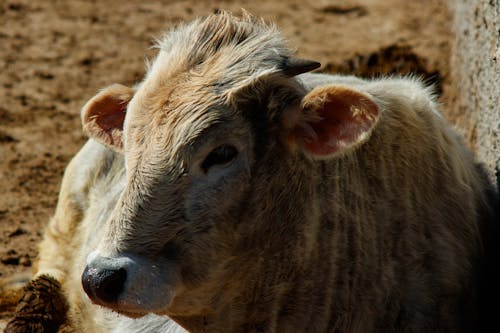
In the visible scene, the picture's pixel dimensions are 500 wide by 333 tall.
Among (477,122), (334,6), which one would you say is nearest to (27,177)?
(477,122)

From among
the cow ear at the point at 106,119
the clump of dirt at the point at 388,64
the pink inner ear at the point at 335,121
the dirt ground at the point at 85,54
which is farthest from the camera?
the clump of dirt at the point at 388,64

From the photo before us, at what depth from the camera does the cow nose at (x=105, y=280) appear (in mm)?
3004

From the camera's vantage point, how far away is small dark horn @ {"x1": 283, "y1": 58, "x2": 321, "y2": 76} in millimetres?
3330

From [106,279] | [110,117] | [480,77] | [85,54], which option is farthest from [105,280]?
[85,54]

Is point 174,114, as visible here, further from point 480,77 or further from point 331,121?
point 480,77

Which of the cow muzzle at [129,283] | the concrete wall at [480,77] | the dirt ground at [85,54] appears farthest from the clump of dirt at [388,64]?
the cow muzzle at [129,283]

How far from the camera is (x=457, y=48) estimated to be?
22.2 ft

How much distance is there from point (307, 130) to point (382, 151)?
0.57 metres

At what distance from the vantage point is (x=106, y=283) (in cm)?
300

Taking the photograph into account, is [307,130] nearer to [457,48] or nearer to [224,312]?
[224,312]

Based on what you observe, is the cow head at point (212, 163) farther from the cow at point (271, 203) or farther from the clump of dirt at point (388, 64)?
the clump of dirt at point (388, 64)

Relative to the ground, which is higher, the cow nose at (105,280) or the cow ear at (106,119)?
the cow ear at (106,119)

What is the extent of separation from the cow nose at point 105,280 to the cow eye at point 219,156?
18.4 inches

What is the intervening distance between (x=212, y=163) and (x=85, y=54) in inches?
199
